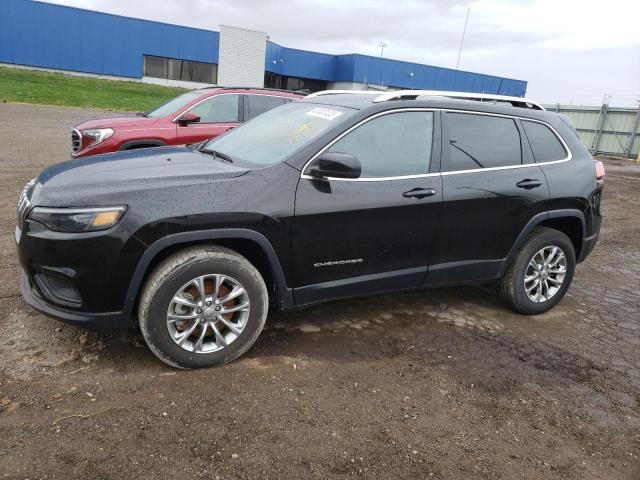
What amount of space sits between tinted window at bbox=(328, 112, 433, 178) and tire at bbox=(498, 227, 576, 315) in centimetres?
135

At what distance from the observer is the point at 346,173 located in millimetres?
3346

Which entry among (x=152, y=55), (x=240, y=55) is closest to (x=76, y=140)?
(x=152, y=55)

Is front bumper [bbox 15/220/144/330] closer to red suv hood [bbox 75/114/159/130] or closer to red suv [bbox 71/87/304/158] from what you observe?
red suv [bbox 71/87/304/158]

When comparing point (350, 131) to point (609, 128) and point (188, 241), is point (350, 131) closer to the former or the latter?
point (188, 241)

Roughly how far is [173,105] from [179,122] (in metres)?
0.68

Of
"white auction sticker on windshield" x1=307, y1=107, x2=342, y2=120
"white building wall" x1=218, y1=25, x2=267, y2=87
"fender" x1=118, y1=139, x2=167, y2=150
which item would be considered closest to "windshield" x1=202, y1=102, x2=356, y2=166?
"white auction sticker on windshield" x1=307, y1=107, x2=342, y2=120

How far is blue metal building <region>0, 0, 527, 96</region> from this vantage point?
35156 millimetres

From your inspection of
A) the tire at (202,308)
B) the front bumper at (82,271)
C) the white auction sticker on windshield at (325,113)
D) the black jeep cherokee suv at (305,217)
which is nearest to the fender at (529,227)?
the black jeep cherokee suv at (305,217)

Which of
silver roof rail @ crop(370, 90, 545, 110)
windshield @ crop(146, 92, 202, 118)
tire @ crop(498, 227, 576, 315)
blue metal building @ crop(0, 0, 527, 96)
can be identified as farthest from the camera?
blue metal building @ crop(0, 0, 527, 96)

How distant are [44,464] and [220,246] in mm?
1502

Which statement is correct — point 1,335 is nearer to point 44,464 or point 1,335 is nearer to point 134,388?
point 134,388

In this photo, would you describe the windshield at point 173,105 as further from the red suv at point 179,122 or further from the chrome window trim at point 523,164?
the chrome window trim at point 523,164

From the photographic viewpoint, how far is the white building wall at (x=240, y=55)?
138ft

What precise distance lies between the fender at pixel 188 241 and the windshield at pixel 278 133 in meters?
0.60
